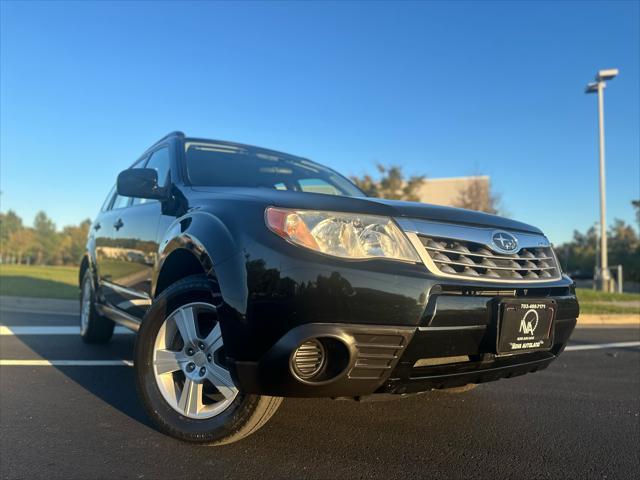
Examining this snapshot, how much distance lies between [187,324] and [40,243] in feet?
303

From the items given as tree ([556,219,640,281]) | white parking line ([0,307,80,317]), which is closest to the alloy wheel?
white parking line ([0,307,80,317])

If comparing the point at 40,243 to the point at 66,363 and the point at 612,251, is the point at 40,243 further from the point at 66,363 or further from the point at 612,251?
the point at 66,363

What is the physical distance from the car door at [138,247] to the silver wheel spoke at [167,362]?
0.76 meters

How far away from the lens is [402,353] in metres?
2.01

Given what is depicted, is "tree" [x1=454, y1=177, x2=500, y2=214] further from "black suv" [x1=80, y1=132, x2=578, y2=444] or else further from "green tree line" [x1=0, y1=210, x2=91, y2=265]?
"green tree line" [x1=0, y1=210, x2=91, y2=265]

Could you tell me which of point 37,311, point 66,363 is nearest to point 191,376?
point 66,363

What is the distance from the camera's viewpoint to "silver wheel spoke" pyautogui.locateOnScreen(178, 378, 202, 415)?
245 cm

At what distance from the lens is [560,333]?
2.56m

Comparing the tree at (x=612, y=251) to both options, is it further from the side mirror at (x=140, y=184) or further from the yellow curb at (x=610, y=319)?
the side mirror at (x=140, y=184)

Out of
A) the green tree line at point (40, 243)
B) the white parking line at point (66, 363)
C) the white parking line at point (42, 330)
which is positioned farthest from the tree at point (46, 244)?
the white parking line at point (66, 363)

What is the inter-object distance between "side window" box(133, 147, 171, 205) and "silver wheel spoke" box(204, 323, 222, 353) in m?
1.37

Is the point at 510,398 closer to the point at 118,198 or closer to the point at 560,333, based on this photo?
the point at 560,333

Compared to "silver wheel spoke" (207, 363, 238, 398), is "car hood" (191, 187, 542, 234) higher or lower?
higher

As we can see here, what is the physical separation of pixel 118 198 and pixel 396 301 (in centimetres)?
386
